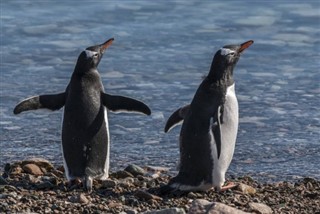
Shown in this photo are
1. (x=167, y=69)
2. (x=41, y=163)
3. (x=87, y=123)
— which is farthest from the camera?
(x=167, y=69)

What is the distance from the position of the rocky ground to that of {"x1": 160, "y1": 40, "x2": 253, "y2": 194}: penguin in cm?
10

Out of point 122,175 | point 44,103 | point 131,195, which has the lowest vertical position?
point 122,175

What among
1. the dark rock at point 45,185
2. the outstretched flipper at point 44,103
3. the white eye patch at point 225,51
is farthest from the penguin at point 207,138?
the outstretched flipper at point 44,103

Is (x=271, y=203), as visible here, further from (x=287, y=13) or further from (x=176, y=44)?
(x=287, y=13)

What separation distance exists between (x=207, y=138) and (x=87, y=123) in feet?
3.11

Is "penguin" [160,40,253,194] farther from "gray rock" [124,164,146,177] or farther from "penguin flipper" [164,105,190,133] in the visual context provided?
"gray rock" [124,164,146,177]

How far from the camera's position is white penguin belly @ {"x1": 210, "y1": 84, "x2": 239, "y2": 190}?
7027 millimetres

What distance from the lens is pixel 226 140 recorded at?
7.16m

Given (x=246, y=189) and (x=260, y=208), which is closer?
(x=260, y=208)


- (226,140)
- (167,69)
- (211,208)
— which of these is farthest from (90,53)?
(167,69)

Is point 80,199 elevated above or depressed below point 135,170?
above

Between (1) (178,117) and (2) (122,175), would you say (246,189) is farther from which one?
(2) (122,175)

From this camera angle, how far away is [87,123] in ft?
24.4

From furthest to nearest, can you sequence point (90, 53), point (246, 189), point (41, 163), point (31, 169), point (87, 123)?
point (41, 163) → point (90, 53) → point (31, 169) → point (87, 123) → point (246, 189)
